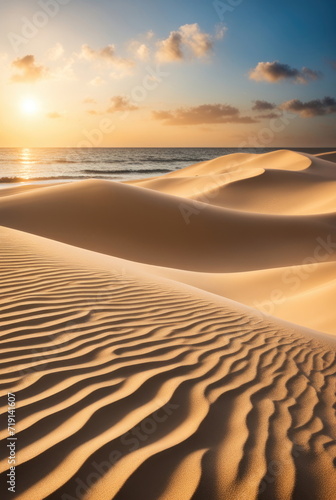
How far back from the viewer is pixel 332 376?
352cm

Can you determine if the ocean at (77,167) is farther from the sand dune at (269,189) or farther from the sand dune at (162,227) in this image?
the sand dune at (162,227)

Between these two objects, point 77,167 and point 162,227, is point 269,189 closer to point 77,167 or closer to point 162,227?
point 162,227

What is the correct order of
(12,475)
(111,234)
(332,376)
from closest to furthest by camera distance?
1. (12,475)
2. (332,376)
3. (111,234)

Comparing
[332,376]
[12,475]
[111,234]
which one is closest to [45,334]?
[12,475]

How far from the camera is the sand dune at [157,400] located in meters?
1.89

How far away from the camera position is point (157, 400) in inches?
99.5

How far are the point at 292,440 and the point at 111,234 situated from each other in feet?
40.9

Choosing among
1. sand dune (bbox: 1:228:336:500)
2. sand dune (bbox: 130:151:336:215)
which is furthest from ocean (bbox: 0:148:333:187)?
sand dune (bbox: 1:228:336:500)

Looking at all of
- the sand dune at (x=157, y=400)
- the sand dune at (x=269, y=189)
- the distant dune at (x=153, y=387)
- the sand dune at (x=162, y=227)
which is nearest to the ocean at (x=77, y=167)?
the sand dune at (x=269, y=189)

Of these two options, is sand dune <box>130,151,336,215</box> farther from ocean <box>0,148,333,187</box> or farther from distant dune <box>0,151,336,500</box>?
distant dune <box>0,151,336,500</box>

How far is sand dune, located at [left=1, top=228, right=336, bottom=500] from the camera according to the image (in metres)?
1.89

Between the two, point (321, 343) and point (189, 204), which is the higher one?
point (189, 204)

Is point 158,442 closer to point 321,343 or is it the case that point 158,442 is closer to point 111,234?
point 321,343

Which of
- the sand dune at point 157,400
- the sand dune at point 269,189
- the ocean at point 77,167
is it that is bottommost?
the sand dune at point 157,400
